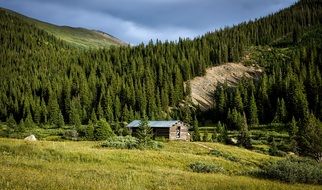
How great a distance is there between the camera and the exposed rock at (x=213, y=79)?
150250 mm

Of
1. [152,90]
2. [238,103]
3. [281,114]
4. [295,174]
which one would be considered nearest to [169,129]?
[281,114]

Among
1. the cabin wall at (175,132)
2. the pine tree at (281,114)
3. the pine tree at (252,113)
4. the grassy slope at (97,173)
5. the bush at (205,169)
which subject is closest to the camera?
the grassy slope at (97,173)

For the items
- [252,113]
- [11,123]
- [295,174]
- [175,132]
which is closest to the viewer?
[295,174]

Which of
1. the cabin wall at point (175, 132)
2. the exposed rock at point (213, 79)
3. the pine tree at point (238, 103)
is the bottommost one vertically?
the cabin wall at point (175, 132)

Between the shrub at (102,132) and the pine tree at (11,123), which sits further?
the pine tree at (11,123)

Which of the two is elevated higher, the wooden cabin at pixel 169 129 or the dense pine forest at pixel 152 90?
the dense pine forest at pixel 152 90

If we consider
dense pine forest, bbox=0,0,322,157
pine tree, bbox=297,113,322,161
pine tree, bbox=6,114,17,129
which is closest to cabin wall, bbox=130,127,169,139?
dense pine forest, bbox=0,0,322,157

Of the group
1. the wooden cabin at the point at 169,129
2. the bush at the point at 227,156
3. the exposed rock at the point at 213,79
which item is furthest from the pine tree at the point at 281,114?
the bush at the point at 227,156

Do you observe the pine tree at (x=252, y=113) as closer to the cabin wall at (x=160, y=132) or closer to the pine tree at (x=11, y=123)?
the cabin wall at (x=160, y=132)

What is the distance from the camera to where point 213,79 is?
561 ft

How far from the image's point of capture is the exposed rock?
150250 millimetres

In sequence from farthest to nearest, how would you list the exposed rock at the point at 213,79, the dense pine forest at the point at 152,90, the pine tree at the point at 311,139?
the exposed rock at the point at 213,79, the dense pine forest at the point at 152,90, the pine tree at the point at 311,139

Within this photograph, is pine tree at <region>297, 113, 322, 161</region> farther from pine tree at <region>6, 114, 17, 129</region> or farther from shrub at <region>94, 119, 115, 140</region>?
pine tree at <region>6, 114, 17, 129</region>

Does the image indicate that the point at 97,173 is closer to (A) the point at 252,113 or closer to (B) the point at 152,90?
(A) the point at 252,113
